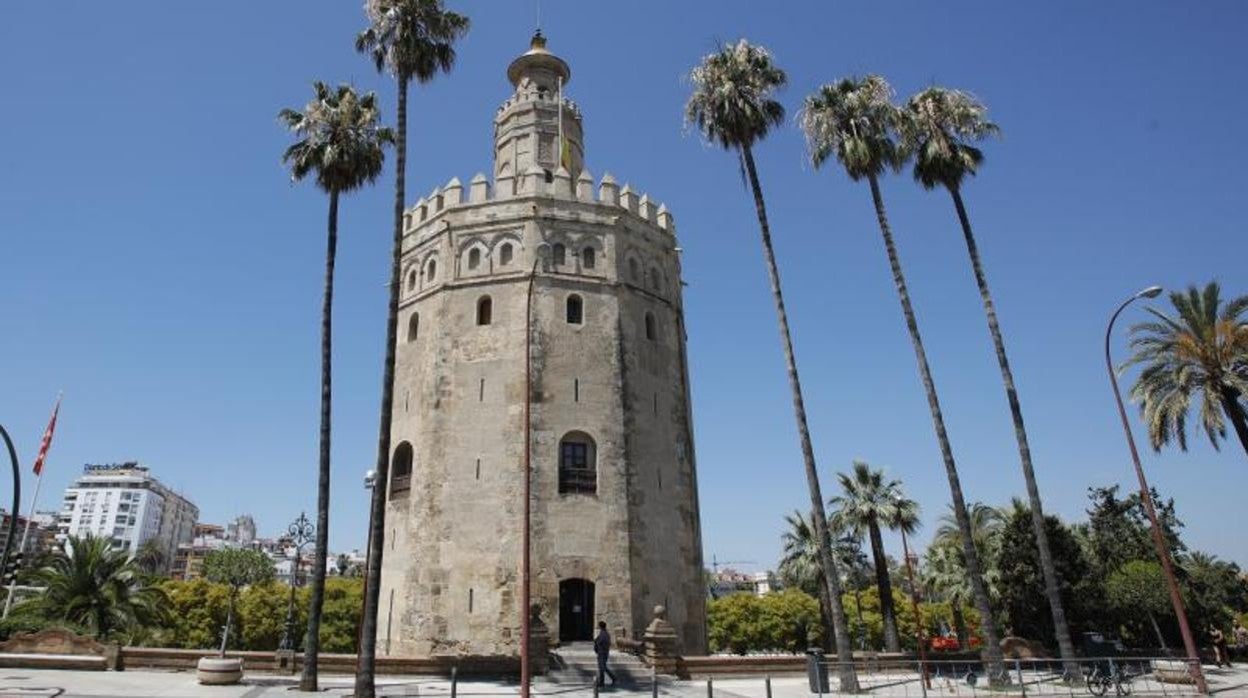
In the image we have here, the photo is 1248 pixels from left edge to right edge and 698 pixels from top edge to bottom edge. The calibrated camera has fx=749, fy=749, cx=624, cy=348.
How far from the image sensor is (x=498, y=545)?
908 inches

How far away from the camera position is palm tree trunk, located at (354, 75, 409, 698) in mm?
15031

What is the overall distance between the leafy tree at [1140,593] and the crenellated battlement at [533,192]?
2413 centimetres

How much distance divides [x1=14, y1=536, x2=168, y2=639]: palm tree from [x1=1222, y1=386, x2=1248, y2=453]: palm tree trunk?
39.1m

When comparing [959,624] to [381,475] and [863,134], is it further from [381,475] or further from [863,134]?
[381,475]

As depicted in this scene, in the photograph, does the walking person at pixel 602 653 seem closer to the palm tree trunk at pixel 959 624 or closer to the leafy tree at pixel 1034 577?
the leafy tree at pixel 1034 577

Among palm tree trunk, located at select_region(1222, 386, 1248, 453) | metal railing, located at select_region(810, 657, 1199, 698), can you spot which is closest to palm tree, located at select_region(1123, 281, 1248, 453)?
palm tree trunk, located at select_region(1222, 386, 1248, 453)

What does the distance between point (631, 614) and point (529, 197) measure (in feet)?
48.3

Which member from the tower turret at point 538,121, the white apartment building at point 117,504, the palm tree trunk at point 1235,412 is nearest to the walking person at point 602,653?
the tower turret at point 538,121

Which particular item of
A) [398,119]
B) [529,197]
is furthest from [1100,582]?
[398,119]

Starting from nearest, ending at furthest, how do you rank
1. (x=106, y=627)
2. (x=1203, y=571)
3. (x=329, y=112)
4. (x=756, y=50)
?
(x=329, y=112) < (x=756, y=50) < (x=106, y=627) < (x=1203, y=571)

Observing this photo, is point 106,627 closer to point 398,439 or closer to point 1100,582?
point 398,439

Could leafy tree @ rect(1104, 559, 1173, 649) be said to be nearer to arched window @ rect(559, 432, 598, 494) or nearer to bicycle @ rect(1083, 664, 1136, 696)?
bicycle @ rect(1083, 664, 1136, 696)

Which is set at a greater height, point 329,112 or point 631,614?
point 329,112

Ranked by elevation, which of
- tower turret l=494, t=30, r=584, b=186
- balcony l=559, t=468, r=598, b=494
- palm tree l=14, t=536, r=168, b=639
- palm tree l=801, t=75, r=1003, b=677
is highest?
tower turret l=494, t=30, r=584, b=186
